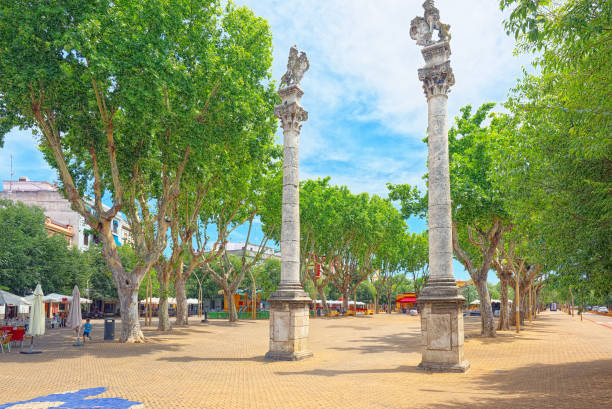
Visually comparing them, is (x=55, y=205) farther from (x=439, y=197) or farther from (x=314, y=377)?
(x=439, y=197)

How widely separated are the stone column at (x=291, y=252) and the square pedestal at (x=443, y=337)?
473 cm

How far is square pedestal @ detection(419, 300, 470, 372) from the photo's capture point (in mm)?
13578

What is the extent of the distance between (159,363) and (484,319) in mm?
18457

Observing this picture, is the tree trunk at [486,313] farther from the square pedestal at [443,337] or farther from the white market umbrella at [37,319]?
the white market umbrella at [37,319]

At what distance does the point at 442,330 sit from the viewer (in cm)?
1378

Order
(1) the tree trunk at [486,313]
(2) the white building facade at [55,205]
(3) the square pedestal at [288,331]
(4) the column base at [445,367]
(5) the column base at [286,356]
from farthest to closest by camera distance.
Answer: (2) the white building facade at [55,205]
(1) the tree trunk at [486,313]
(3) the square pedestal at [288,331]
(5) the column base at [286,356]
(4) the column base at [445,367]

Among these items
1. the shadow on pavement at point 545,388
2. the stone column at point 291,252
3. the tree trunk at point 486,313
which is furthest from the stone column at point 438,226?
the tree trunk at point 486,313

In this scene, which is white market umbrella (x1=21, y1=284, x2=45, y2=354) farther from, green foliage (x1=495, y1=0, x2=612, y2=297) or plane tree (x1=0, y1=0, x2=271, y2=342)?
green foliage (x1=495, y1=0, x2=612, y2=297)

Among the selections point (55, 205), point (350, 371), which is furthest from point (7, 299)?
point (55, 205)

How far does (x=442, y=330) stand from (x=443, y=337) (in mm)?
205

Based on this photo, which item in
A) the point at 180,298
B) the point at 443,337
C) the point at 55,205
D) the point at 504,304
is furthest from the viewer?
the point at 55,205

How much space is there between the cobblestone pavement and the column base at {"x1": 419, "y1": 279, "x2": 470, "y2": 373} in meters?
Result: 0.53

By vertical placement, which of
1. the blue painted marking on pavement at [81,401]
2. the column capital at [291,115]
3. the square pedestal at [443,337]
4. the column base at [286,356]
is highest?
the column capital at [291,115]

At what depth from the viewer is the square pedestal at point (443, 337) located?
13.6 m
